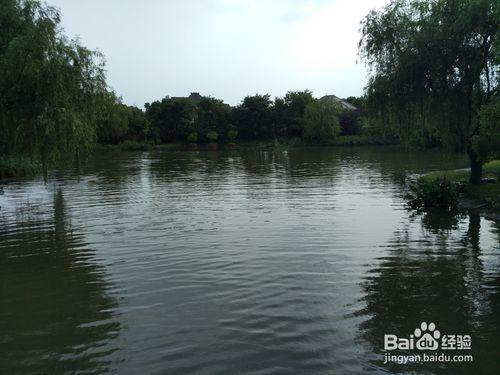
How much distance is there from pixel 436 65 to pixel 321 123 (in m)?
77.7

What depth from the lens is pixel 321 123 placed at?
320ft

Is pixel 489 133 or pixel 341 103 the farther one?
pixel 341 103

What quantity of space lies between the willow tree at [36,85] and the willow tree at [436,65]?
14.5 meters

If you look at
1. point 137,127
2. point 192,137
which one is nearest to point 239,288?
point 192,137

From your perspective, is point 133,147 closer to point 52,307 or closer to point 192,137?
point 192,137

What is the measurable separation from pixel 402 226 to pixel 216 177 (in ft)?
68.8

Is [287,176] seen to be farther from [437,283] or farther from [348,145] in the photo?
[348,145]

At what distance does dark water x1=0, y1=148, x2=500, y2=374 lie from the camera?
6906mm

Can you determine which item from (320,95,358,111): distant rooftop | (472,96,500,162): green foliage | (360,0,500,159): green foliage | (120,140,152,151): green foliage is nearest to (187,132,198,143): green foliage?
(120,140,152,151): green foliage

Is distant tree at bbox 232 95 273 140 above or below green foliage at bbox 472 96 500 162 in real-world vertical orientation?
above

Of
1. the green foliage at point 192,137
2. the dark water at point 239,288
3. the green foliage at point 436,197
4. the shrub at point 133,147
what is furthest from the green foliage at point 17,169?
the green foliage at point 192,137

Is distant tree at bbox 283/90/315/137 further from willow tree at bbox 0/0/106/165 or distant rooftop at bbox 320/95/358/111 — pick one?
willow tree at bbox 0/0/106/165

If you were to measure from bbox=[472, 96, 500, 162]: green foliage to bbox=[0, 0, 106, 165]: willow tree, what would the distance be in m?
14.1

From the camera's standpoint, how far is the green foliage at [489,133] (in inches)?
581
